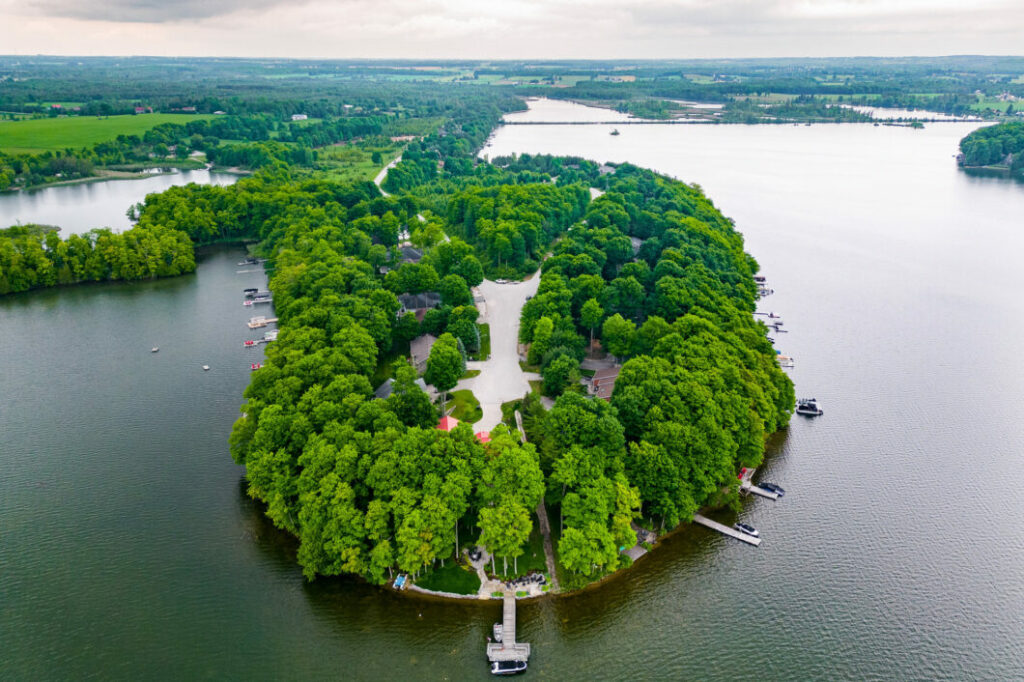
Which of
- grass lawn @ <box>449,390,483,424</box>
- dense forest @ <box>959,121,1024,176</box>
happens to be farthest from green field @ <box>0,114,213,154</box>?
dense forest @ <box>959,121,1024,176</box>

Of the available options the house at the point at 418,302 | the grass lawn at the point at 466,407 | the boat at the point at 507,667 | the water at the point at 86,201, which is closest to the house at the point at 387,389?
the grass lawn at the point at 466,407

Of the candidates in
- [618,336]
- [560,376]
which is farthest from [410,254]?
[560,376]

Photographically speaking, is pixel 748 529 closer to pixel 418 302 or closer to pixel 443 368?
pixel 443 368

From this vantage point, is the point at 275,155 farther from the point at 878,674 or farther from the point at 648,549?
the point at 878,674

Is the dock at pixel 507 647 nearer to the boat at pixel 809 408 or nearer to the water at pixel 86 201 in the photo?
the boat at pixel 809 408

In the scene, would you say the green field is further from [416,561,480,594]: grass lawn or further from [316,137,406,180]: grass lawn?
[416,561,480,594]: grass lawn
